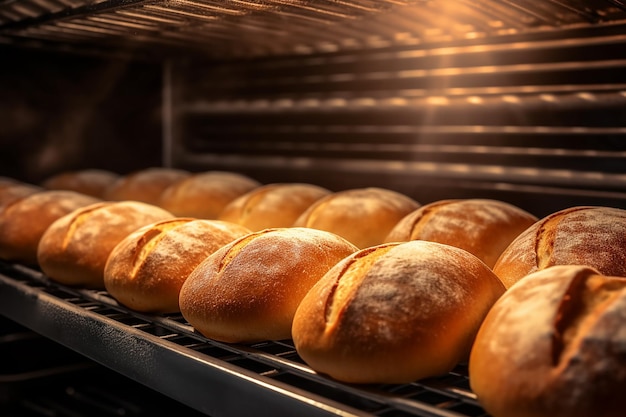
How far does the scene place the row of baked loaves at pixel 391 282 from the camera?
91cm

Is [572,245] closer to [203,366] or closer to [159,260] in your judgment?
[203,366]

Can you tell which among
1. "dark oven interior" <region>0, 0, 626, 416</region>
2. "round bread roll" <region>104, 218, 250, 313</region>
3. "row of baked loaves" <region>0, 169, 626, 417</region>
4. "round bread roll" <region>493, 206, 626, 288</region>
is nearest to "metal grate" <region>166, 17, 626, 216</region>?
"dark oven interior" <region>0, 0, 626, 416</region>

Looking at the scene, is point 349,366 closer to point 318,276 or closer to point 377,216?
point 318,276

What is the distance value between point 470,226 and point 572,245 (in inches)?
14.4

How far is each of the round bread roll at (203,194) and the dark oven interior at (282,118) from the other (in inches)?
11.8

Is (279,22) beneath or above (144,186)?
above

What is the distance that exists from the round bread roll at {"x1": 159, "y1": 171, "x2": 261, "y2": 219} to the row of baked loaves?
0.95 ft

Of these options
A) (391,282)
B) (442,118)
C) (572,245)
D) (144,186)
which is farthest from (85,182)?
(572,245)

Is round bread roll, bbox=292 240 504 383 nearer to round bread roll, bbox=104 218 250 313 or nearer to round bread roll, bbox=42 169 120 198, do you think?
round bread roll, bbox=104 218 250 313

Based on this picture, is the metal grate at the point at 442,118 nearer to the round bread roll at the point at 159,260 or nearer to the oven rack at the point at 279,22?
the oven rack at the point at 279,22

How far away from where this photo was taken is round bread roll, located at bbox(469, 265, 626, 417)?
Answer: 85 centimetres

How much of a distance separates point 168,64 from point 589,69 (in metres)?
1.96

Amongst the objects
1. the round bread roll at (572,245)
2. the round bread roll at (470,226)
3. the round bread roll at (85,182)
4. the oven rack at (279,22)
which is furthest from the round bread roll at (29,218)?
the round bread roll at (572,245)

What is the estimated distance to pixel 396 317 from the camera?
3.54 ft
